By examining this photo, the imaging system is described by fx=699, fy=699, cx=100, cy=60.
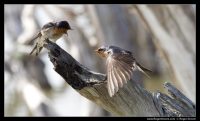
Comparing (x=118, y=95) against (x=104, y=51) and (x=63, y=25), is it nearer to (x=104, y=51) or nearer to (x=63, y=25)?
(x=104, y=51)

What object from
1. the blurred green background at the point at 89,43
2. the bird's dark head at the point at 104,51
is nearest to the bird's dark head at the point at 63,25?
the bird's dark head at the point at 104,51

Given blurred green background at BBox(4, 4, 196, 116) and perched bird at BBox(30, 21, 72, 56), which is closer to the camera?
perched bird at BBox(30, 21, 72, 56)

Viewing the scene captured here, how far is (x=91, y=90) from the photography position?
2.17m

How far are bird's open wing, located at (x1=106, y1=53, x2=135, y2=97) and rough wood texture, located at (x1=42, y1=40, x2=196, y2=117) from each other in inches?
1.1

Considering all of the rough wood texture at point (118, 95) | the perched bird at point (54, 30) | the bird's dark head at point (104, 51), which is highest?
the perched bird at point (54, 30)

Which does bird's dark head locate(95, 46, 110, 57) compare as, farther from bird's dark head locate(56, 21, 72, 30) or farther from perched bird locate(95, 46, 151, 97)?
bird's dark head locate(56, 21, 72, 30)

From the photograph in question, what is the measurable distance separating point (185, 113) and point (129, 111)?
212mm

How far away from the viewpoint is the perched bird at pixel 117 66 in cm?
212

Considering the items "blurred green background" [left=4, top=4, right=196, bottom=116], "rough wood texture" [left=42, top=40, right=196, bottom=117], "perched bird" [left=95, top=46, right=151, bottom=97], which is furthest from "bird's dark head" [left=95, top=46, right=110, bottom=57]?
"blurred green background" [left=4, top=4, right=196, bottom=116]

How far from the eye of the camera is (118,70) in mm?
2215

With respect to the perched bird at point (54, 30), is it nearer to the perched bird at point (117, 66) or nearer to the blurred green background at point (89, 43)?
the perched bird at point (117, 66)

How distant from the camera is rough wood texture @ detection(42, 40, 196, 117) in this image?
211 centimetres

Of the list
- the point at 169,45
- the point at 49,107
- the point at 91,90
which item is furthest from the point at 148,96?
the point at 49,107

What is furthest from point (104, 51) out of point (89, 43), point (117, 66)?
point (89, 43)
